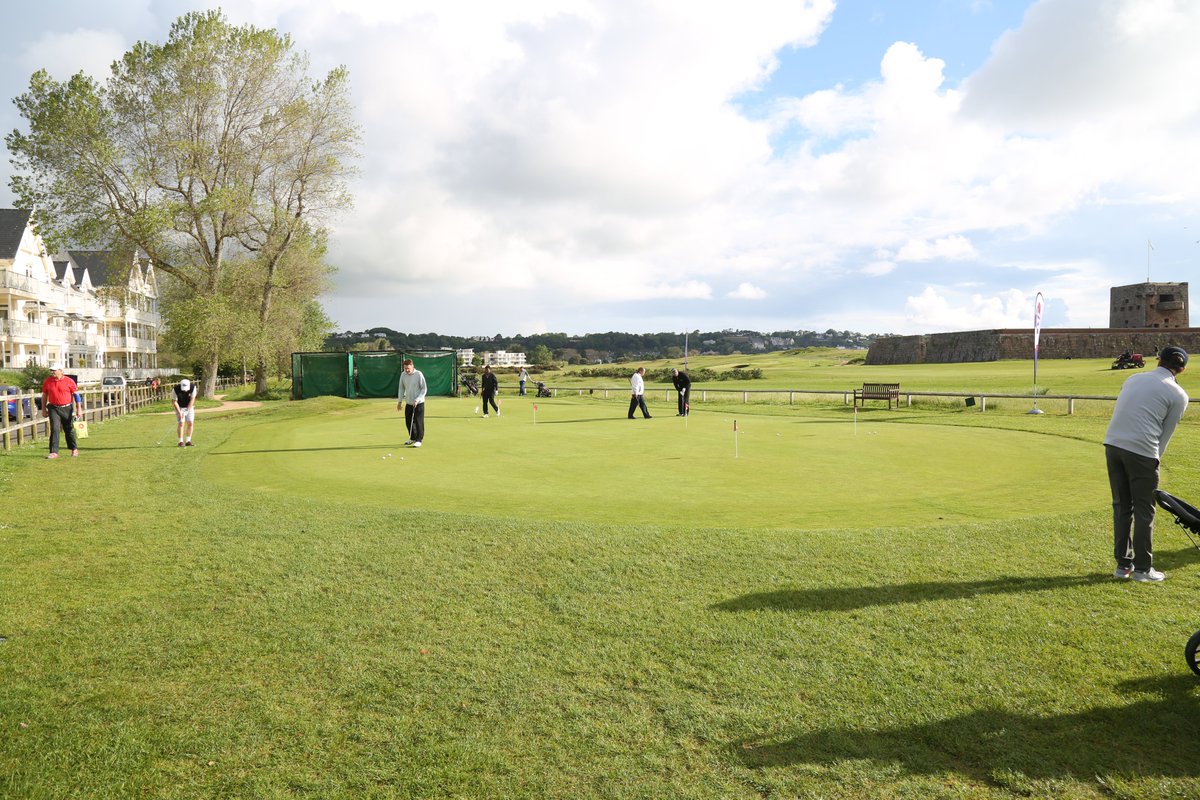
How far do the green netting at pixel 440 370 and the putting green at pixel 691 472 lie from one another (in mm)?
20037

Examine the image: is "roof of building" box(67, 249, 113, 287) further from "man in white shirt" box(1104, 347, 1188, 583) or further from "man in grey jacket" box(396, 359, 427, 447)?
"man in white shirt" box(1104, 347, 1188, 583)

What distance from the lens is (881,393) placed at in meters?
31.6

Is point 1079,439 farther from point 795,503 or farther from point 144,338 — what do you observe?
point 144,338

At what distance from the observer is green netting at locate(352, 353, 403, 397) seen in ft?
135

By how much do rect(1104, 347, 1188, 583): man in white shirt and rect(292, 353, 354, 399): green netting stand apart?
130 feet

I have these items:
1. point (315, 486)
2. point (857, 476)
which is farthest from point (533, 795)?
point (857, 476)

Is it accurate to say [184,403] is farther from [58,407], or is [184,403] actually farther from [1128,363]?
[1128,363]

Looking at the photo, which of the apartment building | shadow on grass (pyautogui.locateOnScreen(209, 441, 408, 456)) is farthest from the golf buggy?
the apartment building

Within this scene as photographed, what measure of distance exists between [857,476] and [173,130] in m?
40.2

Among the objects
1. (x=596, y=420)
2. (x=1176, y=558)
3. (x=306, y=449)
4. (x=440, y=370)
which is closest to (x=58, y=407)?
(x=306, y=449)

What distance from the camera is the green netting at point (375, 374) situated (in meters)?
41.2

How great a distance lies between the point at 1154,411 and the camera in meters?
6.80

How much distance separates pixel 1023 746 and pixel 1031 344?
257ft

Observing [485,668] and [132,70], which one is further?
Result: [132,70]
